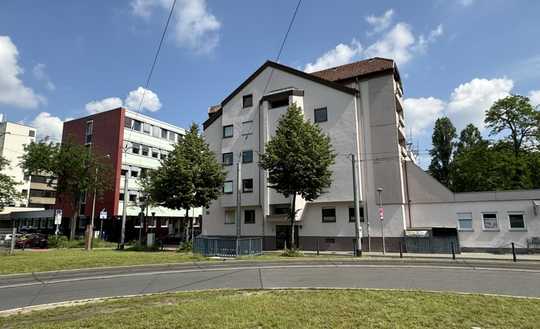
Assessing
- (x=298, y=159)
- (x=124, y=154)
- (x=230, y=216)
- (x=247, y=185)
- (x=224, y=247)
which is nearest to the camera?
(x=224, y=247)

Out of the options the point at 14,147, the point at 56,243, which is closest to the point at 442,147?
the point at 56,243

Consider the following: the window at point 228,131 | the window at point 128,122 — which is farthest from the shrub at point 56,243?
the window at point 128,122

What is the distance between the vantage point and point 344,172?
28.6 meters

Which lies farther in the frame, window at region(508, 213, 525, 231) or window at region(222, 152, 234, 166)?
window at region(222, 152, 234, 166)

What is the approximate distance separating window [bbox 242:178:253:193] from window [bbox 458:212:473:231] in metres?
18.0

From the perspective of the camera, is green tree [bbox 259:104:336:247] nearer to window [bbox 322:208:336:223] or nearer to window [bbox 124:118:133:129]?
window [bbox 322:208:336:223]

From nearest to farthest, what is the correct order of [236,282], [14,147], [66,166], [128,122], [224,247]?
[236,282], [224,247], [66,166], [128,122], [14,147]

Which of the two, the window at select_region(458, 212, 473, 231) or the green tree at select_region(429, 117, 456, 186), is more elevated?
the green tree at select_region(429, 117, 456, 186)

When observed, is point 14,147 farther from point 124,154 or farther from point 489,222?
point 489,222

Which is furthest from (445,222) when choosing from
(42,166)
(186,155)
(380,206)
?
(42,166)

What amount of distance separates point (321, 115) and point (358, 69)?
5757 mm

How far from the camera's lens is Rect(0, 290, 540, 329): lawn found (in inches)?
233

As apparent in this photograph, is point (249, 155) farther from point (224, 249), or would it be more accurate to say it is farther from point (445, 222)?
point (445, 222)

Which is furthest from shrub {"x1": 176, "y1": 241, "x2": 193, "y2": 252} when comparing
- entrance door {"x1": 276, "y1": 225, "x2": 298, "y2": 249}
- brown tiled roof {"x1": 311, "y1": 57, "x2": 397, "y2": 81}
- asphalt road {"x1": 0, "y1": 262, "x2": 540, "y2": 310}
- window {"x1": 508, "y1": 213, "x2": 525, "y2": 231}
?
window {"x1": 508, "y1": 213, "x2": 525, "y2": 231}
